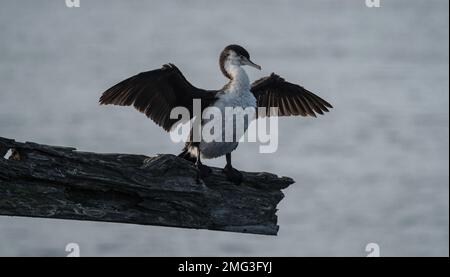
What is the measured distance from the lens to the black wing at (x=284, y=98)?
9.02 m

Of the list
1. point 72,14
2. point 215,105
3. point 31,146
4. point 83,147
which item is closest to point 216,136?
point 215,105

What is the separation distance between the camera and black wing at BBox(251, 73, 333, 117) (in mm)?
9016

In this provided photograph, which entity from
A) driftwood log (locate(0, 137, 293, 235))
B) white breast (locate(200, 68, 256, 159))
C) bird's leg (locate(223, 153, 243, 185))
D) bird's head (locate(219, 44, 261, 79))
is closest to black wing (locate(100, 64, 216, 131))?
white breast (locate(200, 68, 256, 159))

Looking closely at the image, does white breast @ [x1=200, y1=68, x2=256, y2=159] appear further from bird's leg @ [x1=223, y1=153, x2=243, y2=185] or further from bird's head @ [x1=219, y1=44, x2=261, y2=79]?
bird's leg @ [x1=223, y1=153, x2=243, y2=185]

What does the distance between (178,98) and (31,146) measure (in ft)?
7.30

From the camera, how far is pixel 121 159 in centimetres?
684

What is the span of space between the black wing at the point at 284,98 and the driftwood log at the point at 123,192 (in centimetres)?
190

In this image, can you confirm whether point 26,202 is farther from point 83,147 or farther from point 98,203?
point 83,147

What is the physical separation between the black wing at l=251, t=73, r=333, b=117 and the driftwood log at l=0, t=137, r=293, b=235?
1.90 metres

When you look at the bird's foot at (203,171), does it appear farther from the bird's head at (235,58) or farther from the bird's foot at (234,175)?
the bird's head at (235,58)

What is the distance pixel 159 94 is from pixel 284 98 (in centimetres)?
120

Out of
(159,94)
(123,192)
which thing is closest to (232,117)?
(159,94)

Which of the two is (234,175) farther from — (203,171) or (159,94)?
(159,94)

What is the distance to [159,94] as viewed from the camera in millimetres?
8469
